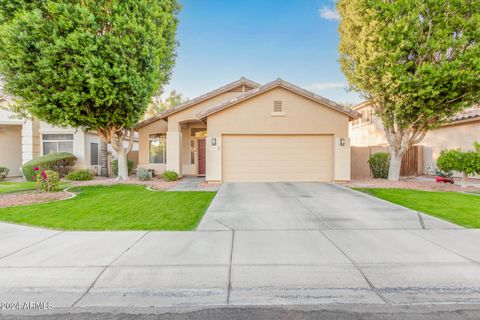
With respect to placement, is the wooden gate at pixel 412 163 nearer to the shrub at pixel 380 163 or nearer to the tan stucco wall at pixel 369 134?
the tan stucco wall at pixel 369 134

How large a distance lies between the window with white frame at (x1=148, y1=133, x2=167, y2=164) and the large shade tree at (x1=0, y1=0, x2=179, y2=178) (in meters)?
4.19

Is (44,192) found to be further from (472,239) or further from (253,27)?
(253,27)

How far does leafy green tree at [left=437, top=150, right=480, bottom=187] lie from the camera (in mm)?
8844

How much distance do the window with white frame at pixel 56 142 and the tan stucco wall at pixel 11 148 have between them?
129 inches

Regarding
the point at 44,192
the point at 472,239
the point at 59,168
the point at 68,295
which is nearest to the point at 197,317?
the point at 68,295

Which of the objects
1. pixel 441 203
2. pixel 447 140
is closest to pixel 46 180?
pixel 441 203

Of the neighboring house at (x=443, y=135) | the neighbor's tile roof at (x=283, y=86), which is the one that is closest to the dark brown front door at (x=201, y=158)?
the neighbor's tile roof at (x=283, y=86)

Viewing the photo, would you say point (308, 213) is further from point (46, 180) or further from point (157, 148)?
point (157, 148)

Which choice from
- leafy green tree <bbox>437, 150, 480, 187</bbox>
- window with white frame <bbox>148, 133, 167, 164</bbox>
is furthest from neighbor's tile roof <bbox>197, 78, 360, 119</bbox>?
window with white frame <bbox>148, 133, 167, 164</bbox>

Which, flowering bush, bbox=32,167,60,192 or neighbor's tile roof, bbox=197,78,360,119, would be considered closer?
flowering bush, bbox=32,167,60,192

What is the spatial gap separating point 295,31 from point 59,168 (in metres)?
17.4

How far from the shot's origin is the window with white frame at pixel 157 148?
14570 millimetres

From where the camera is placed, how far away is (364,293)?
275 centimetres

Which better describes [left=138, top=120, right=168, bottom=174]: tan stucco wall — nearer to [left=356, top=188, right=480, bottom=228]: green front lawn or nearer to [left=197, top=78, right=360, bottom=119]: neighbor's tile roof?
[left=197, top=78, right=360, bottom=119]: neighbor's tile roof
